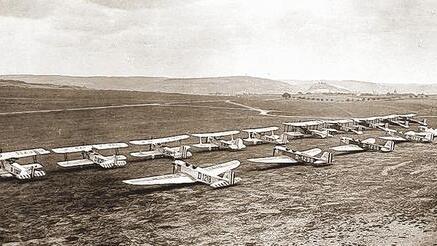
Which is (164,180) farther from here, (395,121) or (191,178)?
(395,121)

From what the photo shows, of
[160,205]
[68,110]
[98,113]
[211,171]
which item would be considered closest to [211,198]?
[160,205]

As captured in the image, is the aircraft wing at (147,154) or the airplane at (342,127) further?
the airplane at (342,127)

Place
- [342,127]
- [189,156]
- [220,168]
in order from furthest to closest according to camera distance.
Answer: [342,127]
[189,156]
[220,168]

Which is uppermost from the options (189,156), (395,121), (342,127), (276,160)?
(395,121)

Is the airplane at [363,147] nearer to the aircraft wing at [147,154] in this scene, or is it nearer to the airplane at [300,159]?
the airplane at [300,159]

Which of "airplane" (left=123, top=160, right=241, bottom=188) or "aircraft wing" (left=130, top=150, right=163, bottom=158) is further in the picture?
"aircraft wing" (left=130, top=150, right=163, bottom=158)

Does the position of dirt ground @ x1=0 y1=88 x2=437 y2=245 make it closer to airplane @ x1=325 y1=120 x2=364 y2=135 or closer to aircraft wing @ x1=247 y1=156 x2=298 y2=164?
aircraft wing @ x1=247 y1=156 x2=298 y2=164

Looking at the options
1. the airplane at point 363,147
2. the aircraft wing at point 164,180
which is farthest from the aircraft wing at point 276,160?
the airplane at point 363,147

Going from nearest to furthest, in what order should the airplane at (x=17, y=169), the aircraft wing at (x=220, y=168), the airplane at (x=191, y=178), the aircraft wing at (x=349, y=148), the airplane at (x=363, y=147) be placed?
the airplane at (x=191, y=178), the airplane at (x=17, y=169), the aircraft wing at (x=220, y=168), the aircraft wing at (x=349, y=148), the airplane at (x=363, y=147)

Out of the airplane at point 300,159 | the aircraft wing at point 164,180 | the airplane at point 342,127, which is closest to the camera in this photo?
the aircraft wing at point 164,180

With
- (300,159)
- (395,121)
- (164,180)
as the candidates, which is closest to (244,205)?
(164,180)

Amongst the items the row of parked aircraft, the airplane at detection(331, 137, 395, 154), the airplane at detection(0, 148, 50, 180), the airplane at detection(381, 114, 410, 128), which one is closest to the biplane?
the airplane at detection(381, 114, 410, 128)
